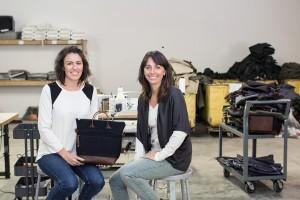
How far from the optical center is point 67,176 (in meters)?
2.75

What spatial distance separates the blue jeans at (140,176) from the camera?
8.91 ft

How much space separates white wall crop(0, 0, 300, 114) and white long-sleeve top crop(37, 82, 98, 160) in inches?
176

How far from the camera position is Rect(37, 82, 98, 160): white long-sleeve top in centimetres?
283

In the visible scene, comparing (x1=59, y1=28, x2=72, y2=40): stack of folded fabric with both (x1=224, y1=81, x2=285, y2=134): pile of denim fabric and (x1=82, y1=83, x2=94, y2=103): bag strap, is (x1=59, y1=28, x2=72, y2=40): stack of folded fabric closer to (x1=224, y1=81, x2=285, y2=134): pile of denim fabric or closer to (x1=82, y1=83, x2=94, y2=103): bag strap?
(x1=224, y1=81, x2=285, y2=134): pile of denim fabric

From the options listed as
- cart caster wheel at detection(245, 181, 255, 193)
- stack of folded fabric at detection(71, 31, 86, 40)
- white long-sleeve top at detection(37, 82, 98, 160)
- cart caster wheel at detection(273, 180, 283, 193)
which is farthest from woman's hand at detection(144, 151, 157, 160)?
stack of folded fabric at detection(71, 31, 86, 40)

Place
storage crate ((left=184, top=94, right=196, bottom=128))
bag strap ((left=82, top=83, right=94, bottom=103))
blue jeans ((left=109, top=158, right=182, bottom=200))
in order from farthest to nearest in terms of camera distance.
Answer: storage crate ((left=184, top=94, right=196, bottom=128))
bag strap ((left=82, top=83, right=94, bottom=103))
blue jeans ((left=109, top=158, right=182, bottom=200))

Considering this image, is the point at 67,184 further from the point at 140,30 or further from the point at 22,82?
the point at 140,30

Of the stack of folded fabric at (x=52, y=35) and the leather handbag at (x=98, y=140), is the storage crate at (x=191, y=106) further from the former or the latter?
the leather handbag at (x=98, y=140)

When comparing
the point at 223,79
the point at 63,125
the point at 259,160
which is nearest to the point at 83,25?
the point at 223,79

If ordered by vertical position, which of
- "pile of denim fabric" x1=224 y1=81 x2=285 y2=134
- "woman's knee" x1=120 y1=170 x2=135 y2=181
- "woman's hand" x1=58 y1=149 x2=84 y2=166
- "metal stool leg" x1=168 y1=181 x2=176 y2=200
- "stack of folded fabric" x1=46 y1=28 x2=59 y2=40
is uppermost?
"stack of folded fabric" x1=46 y1=28 x2=59 y2=40

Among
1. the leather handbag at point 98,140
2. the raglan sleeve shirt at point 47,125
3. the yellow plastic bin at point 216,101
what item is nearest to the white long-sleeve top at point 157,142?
the leather handbag at point 98,140

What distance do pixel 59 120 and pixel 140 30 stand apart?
4676mm

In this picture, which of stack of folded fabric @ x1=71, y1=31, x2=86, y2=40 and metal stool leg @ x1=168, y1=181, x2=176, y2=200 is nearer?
metal stool leg @ x1=168, y1=181, x2=176, y2=200

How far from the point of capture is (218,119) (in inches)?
Answer: 258
